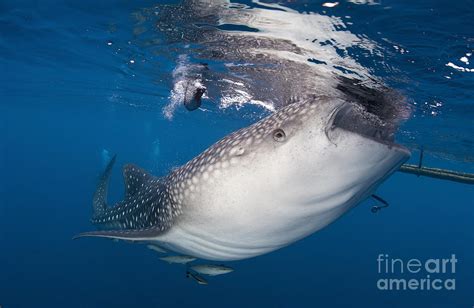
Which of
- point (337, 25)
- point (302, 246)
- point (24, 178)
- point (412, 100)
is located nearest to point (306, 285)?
point (302, 246)

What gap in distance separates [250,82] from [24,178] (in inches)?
1667

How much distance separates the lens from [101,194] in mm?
7691

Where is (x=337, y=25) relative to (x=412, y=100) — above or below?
above

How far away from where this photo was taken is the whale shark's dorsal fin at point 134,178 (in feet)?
20.5

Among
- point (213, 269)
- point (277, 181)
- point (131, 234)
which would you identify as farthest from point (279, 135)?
point (213, 269)

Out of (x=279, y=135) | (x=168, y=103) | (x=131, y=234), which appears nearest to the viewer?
(x=279, y=135)

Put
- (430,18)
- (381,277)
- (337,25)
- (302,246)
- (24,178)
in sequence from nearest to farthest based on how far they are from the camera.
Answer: (430,18), (337,25), (381,277), (302,246), (24,178)

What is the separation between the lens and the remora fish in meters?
2.42

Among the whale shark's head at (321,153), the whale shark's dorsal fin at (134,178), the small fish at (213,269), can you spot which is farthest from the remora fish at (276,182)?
the whale shark's dorsal fin at (134,178)

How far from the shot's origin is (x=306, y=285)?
59.6ft

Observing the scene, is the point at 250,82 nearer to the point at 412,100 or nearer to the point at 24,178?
the point at 412,100

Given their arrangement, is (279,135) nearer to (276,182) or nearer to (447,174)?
(276,182)

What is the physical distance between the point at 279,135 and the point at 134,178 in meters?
4.44

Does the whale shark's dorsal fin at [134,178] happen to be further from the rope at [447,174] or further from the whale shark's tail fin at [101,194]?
the rope at [447,174]
